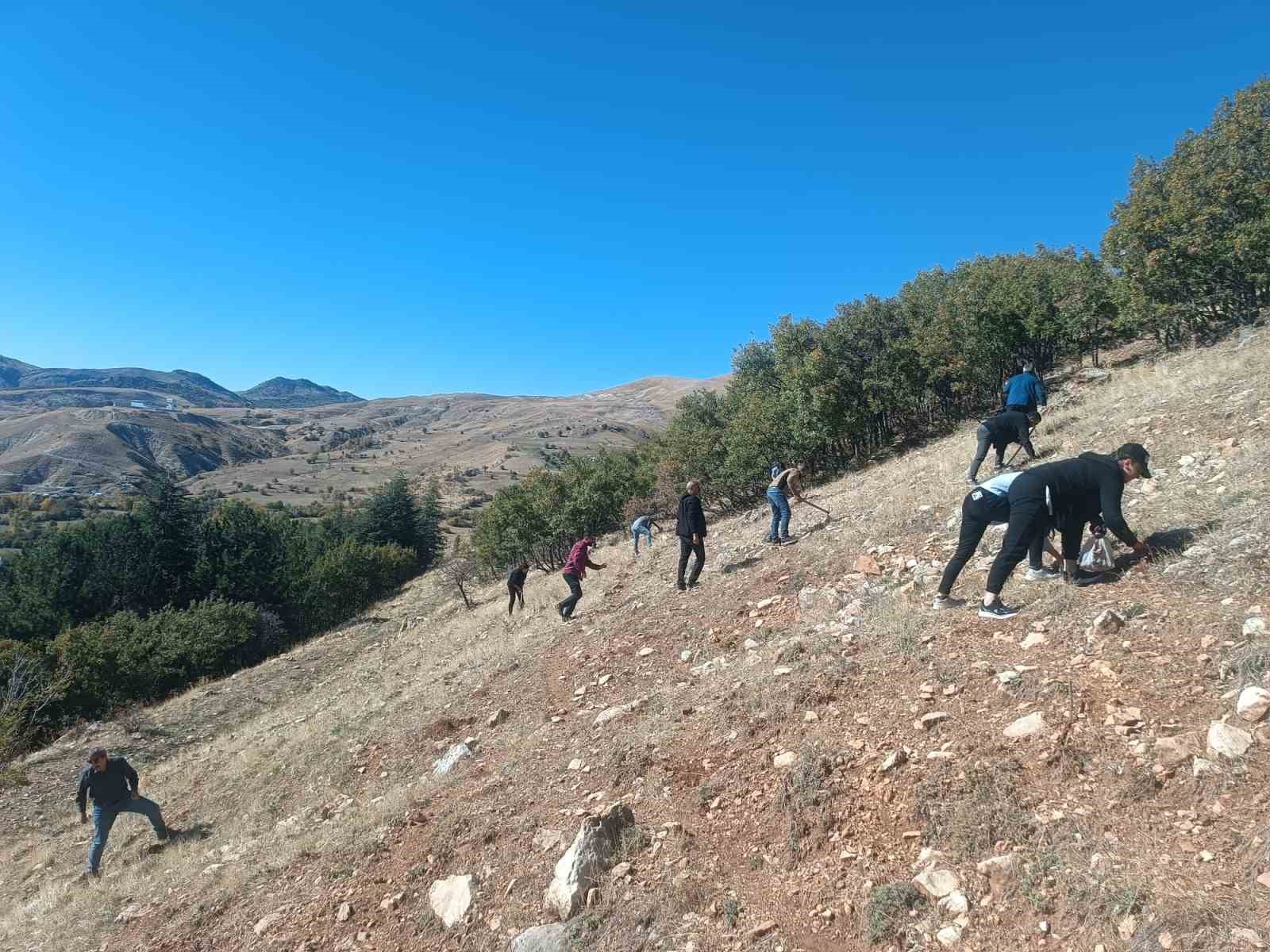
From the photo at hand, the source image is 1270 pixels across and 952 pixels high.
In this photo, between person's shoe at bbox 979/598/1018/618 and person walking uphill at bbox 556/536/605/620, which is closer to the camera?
person's shoe at bbox 979/598/1018/618

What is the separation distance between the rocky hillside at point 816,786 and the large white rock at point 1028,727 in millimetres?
22

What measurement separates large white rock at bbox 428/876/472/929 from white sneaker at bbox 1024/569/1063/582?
596 centimetres

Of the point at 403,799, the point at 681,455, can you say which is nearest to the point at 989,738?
the point at 403,799

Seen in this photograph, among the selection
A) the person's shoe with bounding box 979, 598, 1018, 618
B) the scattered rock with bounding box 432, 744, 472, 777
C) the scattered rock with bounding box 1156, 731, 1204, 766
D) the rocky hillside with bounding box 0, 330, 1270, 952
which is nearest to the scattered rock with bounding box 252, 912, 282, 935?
the rocky hillside with bounding box 0, 330, 1270, 952

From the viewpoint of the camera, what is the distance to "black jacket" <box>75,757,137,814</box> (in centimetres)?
892

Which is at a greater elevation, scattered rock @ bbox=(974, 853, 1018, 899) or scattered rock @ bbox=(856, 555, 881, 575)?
scattered rock @ bbox=(856, 555, 881, 575)

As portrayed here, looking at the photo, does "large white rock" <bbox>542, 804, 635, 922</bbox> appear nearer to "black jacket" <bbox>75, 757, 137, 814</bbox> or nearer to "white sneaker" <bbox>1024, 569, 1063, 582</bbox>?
"white sneaker" <bbox>1024, 569, 1063, 582</bbox>

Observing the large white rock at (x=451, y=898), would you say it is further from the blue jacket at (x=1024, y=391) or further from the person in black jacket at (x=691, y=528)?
A: the blue jacket at (x=1024, y=391)

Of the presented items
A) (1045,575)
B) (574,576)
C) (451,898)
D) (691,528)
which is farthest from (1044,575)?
(574,576)

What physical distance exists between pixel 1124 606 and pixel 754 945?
14.0 feet

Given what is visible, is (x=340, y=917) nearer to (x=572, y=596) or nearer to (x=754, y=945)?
(x=754, y=945)

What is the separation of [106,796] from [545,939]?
8180 mm

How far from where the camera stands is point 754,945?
385 cm

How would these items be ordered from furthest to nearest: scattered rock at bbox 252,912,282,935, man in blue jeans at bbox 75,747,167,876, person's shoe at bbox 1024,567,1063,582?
man in blue jeans at bbox 75,747,167,876 < person's shoe at bbox 1024,567,1063,582 < scattered rock at bbox 252,912,282,935
